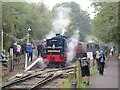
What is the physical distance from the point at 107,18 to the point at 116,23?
1352mm

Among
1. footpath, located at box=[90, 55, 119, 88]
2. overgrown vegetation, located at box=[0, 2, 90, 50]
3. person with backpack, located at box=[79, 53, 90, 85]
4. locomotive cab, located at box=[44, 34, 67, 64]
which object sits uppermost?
overgrown vegetation, located at box=[0, 2, 90, 50]

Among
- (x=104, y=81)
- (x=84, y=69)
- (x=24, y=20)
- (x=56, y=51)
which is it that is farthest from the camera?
(x=24, y=20)

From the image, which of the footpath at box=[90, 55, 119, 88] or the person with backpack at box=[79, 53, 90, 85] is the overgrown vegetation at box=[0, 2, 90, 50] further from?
the person with backpack at box=[79, 53, 90, 85]

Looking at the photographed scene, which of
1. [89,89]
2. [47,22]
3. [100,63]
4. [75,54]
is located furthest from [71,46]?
[47,22]

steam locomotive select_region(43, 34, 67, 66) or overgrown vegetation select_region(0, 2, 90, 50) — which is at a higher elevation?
overgrown vegetation select_region(0, 2, 90, 50)

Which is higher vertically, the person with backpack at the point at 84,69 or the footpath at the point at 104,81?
the person with backpack at the point at 84,69

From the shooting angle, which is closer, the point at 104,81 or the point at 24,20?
the point at 104,81

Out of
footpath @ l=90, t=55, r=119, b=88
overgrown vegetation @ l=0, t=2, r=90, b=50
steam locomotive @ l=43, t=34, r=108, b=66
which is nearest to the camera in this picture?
footpath @ l=90, t=55, r=119, b=88

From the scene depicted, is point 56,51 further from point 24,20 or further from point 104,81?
point 24,20

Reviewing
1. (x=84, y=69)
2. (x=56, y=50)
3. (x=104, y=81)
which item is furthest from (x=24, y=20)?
(x=84, y=69)

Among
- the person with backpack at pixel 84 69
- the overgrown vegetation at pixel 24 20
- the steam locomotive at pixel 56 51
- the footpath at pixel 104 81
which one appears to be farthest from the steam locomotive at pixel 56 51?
the person with backpack at pixel 84 69

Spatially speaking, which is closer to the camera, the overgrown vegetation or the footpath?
the footpath

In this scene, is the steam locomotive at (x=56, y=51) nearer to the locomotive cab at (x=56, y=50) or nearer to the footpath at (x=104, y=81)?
the locomotive cab at (x=56, y=50)

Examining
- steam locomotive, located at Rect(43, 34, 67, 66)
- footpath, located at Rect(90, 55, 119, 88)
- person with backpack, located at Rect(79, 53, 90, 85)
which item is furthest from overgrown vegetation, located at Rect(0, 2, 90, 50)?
person with backpack, located at Rect(79, 53, 90, 85)
